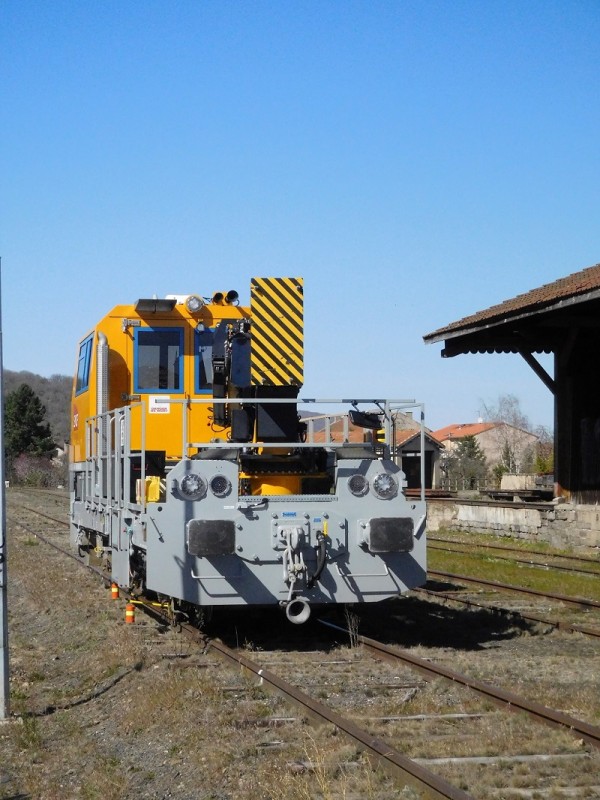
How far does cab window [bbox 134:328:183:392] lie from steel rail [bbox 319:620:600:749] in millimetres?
3846

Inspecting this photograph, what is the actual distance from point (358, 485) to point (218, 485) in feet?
4.34

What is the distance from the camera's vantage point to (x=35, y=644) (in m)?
10.5

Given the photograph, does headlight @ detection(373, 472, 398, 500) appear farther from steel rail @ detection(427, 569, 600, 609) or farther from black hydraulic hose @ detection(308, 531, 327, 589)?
steel rail @ detection(427, 569, 600, 609)

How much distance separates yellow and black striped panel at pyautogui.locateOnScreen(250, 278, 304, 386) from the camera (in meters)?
9.95

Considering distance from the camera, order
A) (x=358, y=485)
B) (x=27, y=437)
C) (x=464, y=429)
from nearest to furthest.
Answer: (x=358, y=485), (x=27, y=437), (x=464, y=429)

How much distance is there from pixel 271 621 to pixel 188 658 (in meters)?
2.17

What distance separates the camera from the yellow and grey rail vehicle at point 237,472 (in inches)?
346

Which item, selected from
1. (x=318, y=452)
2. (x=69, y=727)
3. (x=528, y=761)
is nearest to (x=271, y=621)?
(x=318, y=452)

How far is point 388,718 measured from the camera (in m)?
6.71

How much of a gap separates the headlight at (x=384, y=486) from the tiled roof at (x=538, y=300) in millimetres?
8223

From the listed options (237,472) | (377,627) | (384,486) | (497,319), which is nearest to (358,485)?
(384,486)

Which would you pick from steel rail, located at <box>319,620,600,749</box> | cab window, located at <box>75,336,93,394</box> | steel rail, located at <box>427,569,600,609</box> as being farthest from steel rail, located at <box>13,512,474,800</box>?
steel rail, located at <box>427,569,600,609</box>

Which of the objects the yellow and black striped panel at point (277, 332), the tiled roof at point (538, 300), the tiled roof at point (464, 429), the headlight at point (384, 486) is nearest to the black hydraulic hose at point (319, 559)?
the headlight at point (384, 486)

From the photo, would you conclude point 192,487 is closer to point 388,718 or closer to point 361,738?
point 388,718
